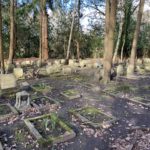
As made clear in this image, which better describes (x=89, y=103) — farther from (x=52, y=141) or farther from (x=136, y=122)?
(x=52, y=141)

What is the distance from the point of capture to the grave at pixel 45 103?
7104 millimetres

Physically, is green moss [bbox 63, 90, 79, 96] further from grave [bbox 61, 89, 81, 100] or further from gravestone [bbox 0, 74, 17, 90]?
gravestone [bbox 0, 74, 17, 90]

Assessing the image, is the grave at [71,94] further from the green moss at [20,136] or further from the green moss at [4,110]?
the green moss at [20,136]

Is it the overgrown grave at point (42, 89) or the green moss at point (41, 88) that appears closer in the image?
the overgrown grave at point (42, 89)

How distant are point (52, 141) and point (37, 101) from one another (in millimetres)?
3069

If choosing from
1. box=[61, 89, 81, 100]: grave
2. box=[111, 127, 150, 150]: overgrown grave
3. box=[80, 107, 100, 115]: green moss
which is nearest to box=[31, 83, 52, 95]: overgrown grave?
box=[61, 89, 81, 100]: grave

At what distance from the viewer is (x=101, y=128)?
566cm

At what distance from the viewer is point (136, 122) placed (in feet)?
20.0

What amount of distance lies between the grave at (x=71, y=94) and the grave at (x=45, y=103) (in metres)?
0.75

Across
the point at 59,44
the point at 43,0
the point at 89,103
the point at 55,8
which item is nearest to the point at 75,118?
the point at 89,103

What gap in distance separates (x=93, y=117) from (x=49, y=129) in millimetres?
1322

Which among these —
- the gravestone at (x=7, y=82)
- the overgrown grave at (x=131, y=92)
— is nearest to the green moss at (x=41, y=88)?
the gravestone at (x=7, y=82)

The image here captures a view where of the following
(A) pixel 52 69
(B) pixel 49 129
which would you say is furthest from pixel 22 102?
(A) pixel 52 69

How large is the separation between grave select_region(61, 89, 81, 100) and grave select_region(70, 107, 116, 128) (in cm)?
138
